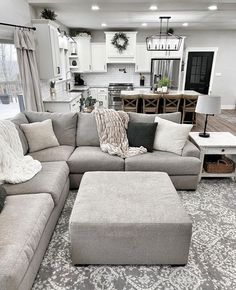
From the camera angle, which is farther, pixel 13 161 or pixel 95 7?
pixel 95 7

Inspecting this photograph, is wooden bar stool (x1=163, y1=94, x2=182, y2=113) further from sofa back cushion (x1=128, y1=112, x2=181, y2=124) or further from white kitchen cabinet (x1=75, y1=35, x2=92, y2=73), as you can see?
white kitchen cabinet (x1=75, y1=35, x2=92, y2=73)

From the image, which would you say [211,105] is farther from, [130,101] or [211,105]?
[130,101]

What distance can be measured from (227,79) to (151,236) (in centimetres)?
818

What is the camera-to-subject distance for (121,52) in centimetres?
750

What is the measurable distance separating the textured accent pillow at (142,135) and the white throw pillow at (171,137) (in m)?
0.09

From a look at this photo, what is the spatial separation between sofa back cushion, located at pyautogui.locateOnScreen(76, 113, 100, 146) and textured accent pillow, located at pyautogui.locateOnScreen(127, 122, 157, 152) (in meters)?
0.49

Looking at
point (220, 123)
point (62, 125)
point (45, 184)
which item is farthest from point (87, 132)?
point (220, 123)

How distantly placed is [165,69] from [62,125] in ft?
17.4

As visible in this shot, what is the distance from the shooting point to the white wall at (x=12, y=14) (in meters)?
3.43

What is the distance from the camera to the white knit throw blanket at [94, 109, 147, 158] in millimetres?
2938

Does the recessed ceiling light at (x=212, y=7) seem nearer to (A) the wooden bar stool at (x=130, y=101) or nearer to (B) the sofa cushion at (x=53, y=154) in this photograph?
(A) the wooden bar stool at (x=130, y=101)

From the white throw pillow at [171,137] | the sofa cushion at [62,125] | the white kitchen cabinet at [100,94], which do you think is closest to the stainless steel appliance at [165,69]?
the white kitchen cabinet at [100,94]

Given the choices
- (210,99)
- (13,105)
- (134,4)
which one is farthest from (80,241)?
(134,4)

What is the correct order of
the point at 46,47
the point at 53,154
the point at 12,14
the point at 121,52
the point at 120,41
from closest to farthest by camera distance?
1. the point at 53,154
2. the point at 12,14
3. the point at 46,47
4. the point at 120,41
5. the point at 121,52
